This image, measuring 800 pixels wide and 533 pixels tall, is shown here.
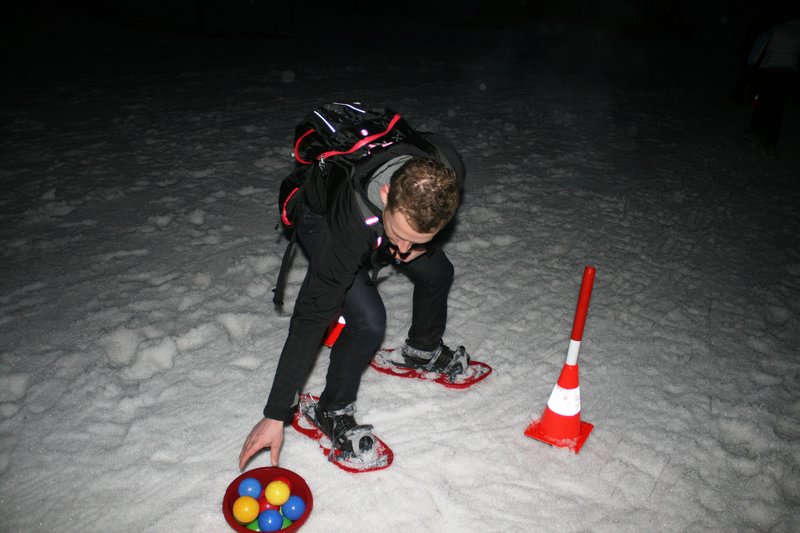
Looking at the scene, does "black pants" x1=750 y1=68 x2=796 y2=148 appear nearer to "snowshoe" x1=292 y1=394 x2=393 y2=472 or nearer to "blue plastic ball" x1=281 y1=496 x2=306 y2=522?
"snowshoe" x1=292 y1=394 x2=393 y2=472

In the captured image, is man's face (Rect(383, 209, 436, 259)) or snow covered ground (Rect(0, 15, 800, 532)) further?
snow covered ground (Rect(0, 15, 800, 532))

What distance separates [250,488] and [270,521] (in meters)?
0.18

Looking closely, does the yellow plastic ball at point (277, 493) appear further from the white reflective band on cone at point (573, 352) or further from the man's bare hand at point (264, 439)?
the white reflective band on cone at point (573, 352)

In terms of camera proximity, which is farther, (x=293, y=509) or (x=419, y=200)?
(x=293, y=509)

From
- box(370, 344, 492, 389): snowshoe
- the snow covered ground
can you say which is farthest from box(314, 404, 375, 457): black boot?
box(370, 344, 492, 389): snowshoe

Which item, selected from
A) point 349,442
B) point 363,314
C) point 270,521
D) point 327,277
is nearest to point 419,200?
point 327,277

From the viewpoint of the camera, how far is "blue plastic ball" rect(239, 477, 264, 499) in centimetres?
241

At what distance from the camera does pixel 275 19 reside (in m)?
17.4

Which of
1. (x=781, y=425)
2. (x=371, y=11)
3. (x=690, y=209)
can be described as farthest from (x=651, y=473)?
(x=371, y=11)

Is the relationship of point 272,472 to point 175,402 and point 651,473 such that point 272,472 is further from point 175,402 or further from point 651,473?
point 651,473

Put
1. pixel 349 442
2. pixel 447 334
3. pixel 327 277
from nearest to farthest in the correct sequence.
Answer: pixel 327 277 → pixel 349 442 → pixel 447 334

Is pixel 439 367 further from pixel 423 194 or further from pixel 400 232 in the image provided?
pixel 423 194

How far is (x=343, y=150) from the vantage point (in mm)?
2422

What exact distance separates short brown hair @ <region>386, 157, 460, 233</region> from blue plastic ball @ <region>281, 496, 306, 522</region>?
48.8 inches
